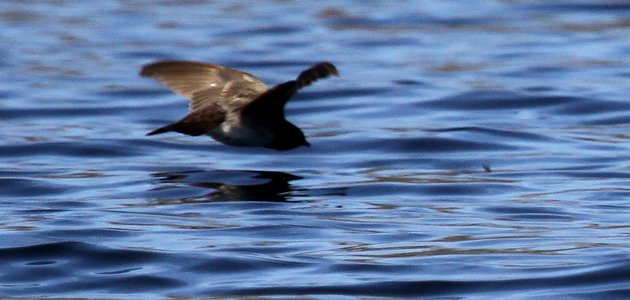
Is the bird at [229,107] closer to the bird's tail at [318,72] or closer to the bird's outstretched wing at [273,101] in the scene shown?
the bird's outstretched wing at [273,101]

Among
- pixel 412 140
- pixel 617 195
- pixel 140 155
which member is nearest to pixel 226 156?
pixel 140 155

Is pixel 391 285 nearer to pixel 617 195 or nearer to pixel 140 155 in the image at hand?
pixel 617 195

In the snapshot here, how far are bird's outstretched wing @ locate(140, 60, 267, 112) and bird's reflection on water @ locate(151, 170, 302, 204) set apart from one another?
52 centimetres

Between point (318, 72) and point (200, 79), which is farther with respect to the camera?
point (200, 79)

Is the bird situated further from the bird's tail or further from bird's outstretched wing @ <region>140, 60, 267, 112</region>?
the bird's tail

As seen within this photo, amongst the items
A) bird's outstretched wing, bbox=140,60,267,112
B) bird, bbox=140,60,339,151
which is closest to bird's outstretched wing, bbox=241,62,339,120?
bird, bbox=140,60,339,151

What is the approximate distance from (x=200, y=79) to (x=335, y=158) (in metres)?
0.99

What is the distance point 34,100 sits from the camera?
1282 cm

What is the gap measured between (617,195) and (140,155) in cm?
327

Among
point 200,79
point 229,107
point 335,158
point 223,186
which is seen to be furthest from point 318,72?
point 335,158

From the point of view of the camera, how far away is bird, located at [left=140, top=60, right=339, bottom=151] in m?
9.18

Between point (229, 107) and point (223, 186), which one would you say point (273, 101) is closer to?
point (229, 107)

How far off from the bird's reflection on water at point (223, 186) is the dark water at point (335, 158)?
0.09ft

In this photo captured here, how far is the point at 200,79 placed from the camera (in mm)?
10094
